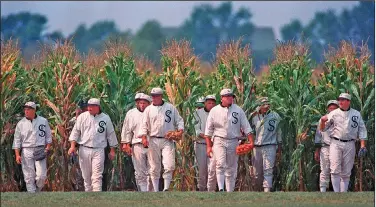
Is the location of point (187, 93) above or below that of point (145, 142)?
above

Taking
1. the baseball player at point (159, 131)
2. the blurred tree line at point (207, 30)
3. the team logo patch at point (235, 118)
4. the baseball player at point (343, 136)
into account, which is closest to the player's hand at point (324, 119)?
the baseball player at point (343, 136)

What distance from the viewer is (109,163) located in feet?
88.3

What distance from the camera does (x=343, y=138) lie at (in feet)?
84.0

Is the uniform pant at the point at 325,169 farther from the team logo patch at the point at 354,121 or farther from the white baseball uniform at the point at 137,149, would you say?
the white baseball uniform at the point at 137,149

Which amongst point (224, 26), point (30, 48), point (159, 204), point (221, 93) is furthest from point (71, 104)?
point (224, 26)

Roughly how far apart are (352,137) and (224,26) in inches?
3682

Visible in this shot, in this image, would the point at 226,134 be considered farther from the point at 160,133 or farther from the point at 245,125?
the point at 160,133

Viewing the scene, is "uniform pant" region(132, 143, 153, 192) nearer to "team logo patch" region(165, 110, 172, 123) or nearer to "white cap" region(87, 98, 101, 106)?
"team logo patch" region(165, 110, 172, 123)

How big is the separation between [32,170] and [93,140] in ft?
4.50

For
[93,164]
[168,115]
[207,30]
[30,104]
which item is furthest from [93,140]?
[207,30]

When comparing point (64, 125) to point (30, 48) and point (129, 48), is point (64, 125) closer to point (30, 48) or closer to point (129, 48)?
point (129, 48)

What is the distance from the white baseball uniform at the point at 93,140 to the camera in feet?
84.4

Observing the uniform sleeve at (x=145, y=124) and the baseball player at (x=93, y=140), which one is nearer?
the uniform sleeve at (x=145, y=124)

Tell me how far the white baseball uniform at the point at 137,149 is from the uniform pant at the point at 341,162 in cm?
371
